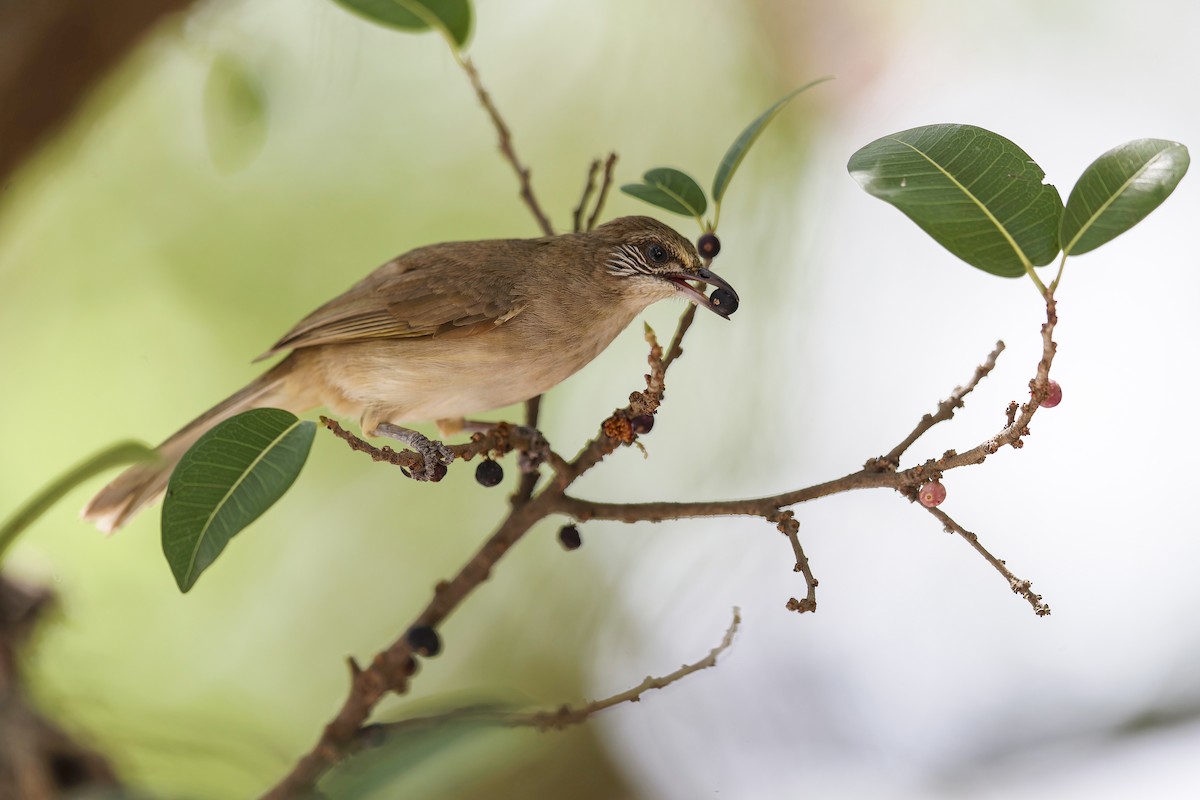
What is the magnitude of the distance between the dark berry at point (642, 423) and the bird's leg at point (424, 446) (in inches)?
19.8

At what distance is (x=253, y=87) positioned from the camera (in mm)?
3801

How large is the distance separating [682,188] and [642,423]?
0.67 m

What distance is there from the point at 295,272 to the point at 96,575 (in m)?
1.74

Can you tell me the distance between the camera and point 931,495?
1.97m

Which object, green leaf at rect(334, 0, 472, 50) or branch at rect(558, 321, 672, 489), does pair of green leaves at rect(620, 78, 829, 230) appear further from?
green leaf at rect(334, 0, 472, 50)

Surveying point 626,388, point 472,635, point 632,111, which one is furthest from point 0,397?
point 632,111

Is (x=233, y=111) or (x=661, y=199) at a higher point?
(x=233, y=111)

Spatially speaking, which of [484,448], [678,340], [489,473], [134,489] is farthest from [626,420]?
[134,489]

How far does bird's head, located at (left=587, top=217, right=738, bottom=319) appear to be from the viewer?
3.12 metres

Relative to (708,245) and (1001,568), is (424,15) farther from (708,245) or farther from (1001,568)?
(1001,568)

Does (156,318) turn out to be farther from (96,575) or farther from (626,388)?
(626,388)

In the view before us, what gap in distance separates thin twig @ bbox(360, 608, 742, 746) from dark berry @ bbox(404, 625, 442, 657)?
0.19 m

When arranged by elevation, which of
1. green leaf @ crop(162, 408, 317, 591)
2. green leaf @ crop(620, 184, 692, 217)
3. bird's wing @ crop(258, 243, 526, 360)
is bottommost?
green leaf @ crop(162, 408, 317, 591)

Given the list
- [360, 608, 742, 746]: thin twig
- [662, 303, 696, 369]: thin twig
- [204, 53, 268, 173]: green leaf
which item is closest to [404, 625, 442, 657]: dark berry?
[360, 608, 742, 746]: thin twig
